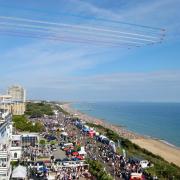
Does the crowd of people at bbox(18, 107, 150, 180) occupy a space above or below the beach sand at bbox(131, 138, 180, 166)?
above

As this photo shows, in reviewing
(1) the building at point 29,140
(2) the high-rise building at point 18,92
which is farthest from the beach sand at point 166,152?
(2) the high-rise building at point 18,92

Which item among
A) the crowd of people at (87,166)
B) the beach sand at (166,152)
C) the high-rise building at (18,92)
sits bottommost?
the beach sand at (166,152)

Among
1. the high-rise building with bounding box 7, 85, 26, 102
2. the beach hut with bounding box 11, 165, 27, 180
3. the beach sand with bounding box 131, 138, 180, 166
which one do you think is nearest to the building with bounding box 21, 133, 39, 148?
the beach hut with bounding box 11, 165, 27, 180

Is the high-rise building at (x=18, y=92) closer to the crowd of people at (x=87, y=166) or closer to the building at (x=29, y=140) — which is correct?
the crowd of people at (x=87, y=166)

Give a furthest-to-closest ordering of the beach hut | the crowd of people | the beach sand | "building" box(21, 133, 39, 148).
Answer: the beach sand, "building" box(21, 133, 39, 148), the crowd of people, the beach hut

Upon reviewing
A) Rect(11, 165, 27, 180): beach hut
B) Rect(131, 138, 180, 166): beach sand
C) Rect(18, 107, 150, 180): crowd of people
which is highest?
Rect(11, 165, 27, 180): beach hut

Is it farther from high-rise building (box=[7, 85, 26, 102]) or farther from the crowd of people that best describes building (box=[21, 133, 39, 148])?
high-rise building (box=[7, 85, 26, 102])

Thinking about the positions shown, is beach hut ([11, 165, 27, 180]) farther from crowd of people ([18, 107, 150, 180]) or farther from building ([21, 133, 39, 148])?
building ([21, 133, 39, 148])

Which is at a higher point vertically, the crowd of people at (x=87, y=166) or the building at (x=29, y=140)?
the building at (x=29, y=140)

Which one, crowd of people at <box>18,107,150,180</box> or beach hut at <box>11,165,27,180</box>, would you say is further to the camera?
crowd of people at <box>18,107,150,180</box>

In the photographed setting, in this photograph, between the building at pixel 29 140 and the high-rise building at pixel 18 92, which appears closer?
the building at pixel 29 140

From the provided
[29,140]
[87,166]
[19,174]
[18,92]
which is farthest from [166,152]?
[18,92]

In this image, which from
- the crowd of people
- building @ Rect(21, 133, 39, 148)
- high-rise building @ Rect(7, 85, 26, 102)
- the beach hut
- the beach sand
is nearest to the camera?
the beach hut
